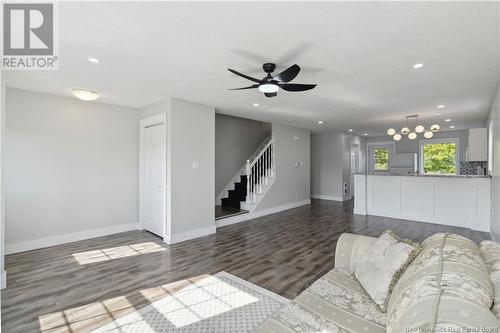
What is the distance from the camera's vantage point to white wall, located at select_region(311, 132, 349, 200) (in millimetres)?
8641

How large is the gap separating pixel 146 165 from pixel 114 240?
152 cm

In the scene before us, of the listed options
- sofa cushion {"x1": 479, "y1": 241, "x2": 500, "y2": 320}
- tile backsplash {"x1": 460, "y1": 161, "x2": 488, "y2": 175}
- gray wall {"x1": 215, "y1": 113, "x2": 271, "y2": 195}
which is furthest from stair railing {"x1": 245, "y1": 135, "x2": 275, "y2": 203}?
tile backsplash {"x1": 460, "y1": 161, "x2": 488, "y2": 175}

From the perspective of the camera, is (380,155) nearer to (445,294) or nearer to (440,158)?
(440,158)

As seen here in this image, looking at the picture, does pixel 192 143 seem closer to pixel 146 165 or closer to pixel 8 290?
pixel 146 165

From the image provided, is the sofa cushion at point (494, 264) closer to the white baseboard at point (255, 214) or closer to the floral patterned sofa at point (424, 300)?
the floral patterned sofa at point (424, 300)

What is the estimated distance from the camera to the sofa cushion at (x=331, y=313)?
1337 mm

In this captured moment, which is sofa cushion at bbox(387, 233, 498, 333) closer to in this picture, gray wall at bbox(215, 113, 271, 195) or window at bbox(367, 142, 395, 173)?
gray wall at bbox(215, 113, 271, 195)

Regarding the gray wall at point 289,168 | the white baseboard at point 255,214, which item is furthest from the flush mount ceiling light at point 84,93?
the gray wall at point 289,168

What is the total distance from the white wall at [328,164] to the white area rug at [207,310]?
6860 mm

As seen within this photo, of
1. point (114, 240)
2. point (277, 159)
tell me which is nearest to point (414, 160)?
point (277, 159)

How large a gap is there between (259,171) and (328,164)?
3.76 meters

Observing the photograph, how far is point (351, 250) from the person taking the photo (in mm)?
2111

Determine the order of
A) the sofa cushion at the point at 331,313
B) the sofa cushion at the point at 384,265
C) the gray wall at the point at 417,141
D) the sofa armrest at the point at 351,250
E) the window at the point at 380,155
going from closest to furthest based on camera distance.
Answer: the sofa cushion at the point at 331,313, the sofa cushion at the point at 384,265, the sofa armrest at the point at 351,250, the gray wall at the point at 417,141, the window at the point at 380,155

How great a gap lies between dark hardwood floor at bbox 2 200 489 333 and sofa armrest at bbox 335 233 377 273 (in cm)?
76
